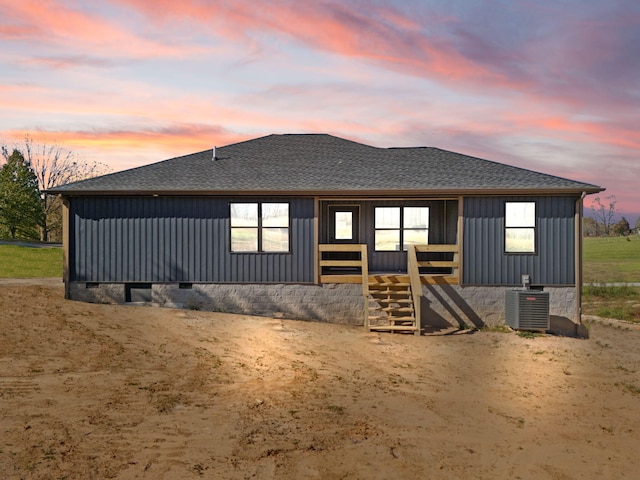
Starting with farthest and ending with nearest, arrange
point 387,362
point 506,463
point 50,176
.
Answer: point 50,176, point 387,362, point 506,463

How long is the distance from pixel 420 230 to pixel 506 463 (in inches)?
515

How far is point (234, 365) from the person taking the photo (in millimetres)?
10617

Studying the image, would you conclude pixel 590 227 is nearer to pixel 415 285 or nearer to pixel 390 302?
pixel 390 302

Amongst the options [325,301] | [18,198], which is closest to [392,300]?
[325,301]

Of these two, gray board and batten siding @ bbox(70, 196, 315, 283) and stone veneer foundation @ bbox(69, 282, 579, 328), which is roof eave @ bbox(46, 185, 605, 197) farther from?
stone veneer foundation @ bbox(69, 282, 579, 328)

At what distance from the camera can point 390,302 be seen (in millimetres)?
16500

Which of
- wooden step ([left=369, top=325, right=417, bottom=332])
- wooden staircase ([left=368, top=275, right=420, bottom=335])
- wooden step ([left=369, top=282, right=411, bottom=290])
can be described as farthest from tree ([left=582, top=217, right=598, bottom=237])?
wooden step ([left=369, top=325, right=417, bottom=332])

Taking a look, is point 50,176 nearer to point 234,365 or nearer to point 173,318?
point 173,318

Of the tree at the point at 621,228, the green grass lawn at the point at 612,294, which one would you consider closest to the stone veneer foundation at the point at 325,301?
the green grass lawn at the point at 612,294

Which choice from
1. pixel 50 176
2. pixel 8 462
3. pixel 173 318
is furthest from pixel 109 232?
pixel 50 176

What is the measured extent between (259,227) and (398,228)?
5460 millimetres

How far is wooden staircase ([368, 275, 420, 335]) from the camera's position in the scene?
15.9 meters

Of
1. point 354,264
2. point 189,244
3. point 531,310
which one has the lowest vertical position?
point 531,310

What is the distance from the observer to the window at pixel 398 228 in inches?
753
